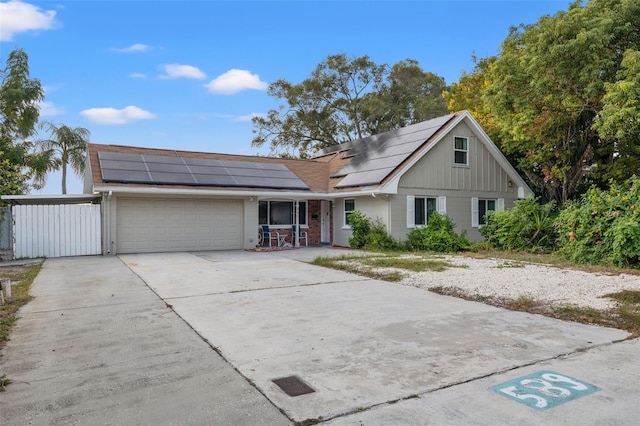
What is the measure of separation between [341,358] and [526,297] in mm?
4195

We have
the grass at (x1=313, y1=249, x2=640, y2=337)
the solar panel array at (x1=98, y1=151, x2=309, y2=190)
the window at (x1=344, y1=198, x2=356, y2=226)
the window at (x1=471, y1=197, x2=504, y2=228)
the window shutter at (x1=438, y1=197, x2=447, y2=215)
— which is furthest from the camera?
the window at (x1=471, y1=197, x2=504, y2=228)

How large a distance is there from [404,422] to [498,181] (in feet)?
58.5

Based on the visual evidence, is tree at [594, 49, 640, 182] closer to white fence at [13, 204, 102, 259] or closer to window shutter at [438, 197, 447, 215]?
window shutter at [438, 197, 447, 215]

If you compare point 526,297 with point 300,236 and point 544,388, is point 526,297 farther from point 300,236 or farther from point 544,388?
point 300,236

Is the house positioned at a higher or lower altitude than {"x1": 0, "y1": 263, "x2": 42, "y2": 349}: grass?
higher

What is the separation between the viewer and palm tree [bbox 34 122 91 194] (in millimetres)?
23812

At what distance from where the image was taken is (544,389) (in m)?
3.33

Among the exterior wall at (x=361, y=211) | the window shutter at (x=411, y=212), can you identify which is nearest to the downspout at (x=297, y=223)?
the exterior wall at (x=361, y=211)

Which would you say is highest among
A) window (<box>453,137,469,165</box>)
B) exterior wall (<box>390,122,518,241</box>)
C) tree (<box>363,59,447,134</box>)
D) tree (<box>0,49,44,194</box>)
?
tree (<box>363,59,447,134</box>)

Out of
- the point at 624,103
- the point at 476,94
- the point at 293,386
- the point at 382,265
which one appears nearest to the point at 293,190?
the point at 382,265

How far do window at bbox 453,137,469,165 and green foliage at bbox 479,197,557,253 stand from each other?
129 inches

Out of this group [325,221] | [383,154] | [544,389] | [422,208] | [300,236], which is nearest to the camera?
[544,389]

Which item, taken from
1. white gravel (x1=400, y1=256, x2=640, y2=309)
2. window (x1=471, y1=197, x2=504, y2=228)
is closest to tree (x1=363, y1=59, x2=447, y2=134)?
window (x1=471, y1=197, x2=504, y2=228)

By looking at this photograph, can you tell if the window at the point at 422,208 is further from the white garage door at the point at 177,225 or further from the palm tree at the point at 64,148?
the palm tree at the point at 64,148
